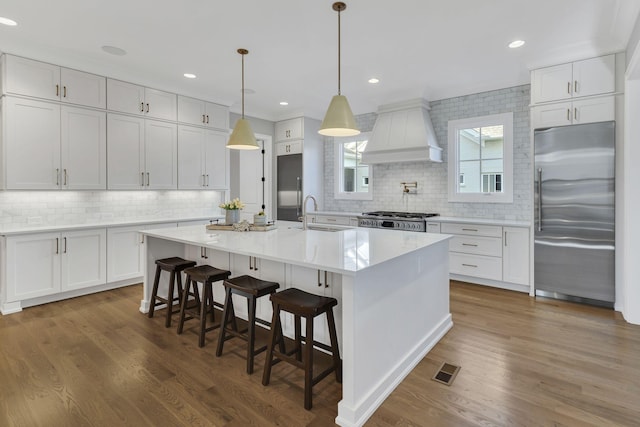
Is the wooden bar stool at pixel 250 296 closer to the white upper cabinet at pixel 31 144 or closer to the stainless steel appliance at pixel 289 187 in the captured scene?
the white upper cabinet at pixel 31 144

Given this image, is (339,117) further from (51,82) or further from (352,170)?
(352,170)

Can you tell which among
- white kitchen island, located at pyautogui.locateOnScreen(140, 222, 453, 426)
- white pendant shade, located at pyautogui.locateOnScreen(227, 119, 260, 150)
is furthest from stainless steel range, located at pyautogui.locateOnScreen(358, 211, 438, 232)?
white pendant shade, located at pyautogui.locateOnScreen(227, 119, 260, 150)

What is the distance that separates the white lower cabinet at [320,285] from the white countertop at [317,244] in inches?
8.2

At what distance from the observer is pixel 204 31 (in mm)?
3281

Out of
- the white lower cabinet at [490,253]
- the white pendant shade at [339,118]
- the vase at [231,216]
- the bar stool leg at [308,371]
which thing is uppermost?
the white pendant shade at [339,118]

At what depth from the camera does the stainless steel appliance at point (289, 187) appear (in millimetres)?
6520

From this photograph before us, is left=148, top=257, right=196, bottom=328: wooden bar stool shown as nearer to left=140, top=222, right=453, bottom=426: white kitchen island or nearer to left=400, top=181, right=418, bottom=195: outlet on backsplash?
left=140, top=222, right=453, bottom=426: white kitchen island

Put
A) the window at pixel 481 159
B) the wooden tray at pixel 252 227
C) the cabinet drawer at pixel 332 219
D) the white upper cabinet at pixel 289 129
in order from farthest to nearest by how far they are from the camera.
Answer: the white upper cabinet at pixel 289 129 → the cabinet drawer at pixel 332 219 → the window at pixel 481 159 → the wooden tray at pixel 252 227

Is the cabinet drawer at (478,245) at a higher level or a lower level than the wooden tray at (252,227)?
lower

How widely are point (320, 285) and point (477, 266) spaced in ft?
9.60

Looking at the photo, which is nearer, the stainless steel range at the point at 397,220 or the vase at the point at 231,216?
the vase at the point at 231,216

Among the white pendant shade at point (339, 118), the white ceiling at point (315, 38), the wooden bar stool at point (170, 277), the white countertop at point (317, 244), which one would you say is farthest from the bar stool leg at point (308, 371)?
the white ceiling at point (315, 38)

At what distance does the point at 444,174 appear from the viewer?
543cm

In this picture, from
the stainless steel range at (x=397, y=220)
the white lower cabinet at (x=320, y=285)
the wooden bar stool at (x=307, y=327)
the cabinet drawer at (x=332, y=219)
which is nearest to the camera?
the wooden bar stool at (x=307, y=327)
